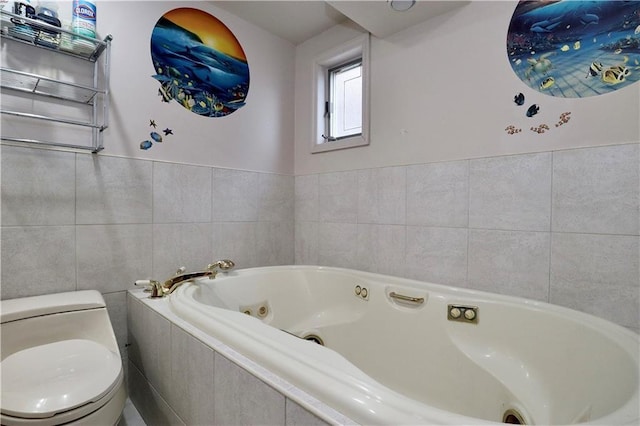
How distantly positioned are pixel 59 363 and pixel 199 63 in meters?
1.61

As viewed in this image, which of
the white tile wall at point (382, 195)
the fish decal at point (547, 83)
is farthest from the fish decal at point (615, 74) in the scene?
the white tile wall at point (382, 195)

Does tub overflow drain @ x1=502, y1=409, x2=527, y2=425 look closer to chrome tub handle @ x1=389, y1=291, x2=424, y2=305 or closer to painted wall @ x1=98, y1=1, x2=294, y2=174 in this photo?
chrome tub handle @ x1=389, y1=291, x2=424, y2=305

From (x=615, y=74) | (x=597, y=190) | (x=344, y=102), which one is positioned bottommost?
(x=597, y=190)

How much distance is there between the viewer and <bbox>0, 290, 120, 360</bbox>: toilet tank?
3.54 feet

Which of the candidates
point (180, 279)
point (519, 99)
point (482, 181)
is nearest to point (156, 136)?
point (180, 279)

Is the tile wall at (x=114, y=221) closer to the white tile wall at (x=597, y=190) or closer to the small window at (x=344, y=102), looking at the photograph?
Answer: the small window at (x=344, y=102)

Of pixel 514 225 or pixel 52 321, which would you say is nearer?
pixel 52 321

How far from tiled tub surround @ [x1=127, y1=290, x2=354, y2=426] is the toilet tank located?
0.14 meters

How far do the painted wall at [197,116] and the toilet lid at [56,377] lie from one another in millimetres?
903

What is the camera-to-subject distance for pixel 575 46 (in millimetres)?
1188

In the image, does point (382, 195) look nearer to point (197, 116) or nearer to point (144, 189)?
point (197, 116)

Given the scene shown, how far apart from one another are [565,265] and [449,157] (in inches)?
26.2

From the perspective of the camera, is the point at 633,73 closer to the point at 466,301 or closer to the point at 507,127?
the point at 507,127

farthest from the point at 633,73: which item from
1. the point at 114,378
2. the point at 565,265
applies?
the point at 114,378
